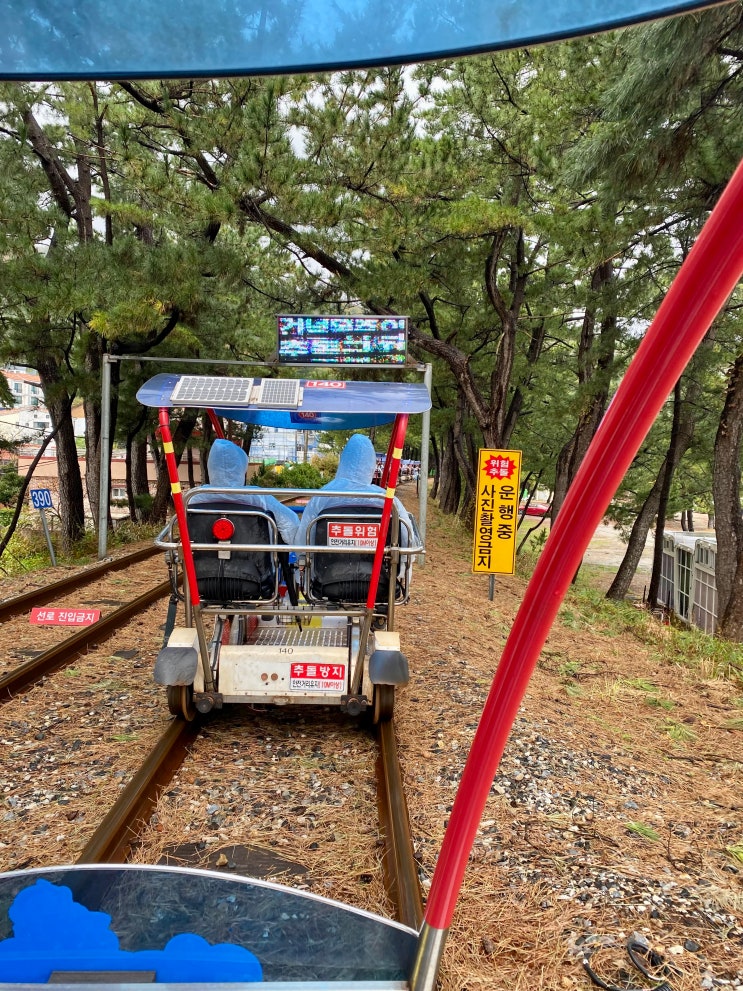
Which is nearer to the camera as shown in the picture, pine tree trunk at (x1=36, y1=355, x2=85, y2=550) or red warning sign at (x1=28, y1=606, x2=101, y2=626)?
red warning sign at (x1=28, y1=606, x2=101, y2=626)

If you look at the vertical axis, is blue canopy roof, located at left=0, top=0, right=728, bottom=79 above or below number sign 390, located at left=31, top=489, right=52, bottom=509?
above

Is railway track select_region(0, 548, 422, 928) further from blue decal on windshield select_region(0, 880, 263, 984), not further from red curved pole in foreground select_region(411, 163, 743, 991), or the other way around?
red curved pole in foreground select_region(411, 163, 743, 991)

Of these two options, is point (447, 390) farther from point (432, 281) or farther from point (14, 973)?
point (14, 973)

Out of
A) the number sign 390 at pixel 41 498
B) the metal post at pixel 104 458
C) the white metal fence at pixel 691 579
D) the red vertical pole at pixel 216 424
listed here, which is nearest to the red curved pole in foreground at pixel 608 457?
the red vertical pole at pixel 216 424

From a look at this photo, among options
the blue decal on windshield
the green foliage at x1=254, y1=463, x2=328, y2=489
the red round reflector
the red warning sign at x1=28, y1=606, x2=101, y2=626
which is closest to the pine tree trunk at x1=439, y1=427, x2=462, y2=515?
the green foliage at x1=254, y1=463, x2=328, y2=489

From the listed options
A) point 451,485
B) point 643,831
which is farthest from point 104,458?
point 451,485

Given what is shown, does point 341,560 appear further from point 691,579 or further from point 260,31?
point 691,579

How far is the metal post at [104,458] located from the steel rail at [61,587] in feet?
2.03

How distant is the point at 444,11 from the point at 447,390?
22801 mm

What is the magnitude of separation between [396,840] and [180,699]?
1974 mm

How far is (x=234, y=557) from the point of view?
4387 millimetres

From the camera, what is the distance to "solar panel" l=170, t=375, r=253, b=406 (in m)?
3.41

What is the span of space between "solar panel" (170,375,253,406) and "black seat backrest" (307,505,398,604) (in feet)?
3.50

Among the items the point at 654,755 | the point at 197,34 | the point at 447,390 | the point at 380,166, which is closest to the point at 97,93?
the point at 380,166
